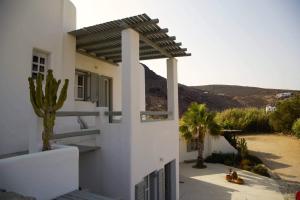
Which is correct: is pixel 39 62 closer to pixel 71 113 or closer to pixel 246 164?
pixel 71 113

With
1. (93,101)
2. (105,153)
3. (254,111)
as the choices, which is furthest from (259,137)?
(105,153)

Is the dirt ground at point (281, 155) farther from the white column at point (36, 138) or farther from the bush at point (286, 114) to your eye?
the white column at point (36, 138)

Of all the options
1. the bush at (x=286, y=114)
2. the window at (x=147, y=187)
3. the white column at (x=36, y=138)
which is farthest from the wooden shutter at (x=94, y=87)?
the bush at (x=286, y=114)

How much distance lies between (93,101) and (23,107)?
4.58 m

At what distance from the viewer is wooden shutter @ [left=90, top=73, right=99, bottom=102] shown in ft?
41.8

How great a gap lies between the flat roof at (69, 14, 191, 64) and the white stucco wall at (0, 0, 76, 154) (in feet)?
3.92

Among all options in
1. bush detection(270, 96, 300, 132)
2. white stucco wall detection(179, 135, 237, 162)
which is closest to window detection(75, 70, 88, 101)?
white stucco wall detection(179, 135, 237, 162)

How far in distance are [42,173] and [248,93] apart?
88617 mm

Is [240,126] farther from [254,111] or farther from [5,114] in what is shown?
[5,114]

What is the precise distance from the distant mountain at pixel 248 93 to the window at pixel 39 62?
7192 centimetres

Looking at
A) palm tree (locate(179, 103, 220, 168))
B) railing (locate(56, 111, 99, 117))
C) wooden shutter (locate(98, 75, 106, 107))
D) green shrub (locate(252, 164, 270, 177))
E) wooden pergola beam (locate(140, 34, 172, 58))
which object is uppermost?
wooden pergola beam (locate(140, 34, 172, 58))

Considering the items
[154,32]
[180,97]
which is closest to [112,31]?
[154,32]

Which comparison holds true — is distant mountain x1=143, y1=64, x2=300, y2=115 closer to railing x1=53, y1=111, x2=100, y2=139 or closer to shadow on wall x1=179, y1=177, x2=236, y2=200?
shadow on wall x1=179, y1=177, x2=236, y2=200

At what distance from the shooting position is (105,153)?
332 inches
